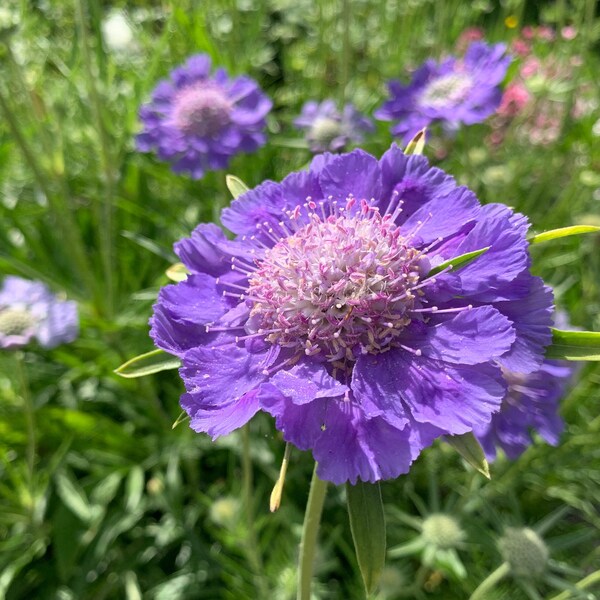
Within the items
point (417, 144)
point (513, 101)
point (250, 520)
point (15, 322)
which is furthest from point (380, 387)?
point (513, 101)

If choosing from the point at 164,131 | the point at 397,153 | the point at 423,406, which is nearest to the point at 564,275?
the point at 164,131

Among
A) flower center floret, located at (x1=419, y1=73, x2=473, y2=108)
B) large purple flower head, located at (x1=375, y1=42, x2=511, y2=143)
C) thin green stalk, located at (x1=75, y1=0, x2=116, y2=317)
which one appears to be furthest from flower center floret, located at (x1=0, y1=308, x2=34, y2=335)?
flower center floret, located at (x1=419, y1=73, x2=473, y2=108)

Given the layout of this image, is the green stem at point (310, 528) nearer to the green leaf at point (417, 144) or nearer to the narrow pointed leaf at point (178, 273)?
the narrow pointed leaf at point (178, 273)

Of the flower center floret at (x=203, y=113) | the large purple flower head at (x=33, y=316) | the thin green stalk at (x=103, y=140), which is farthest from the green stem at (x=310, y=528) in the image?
the flower center floret at (x=203, y=113)

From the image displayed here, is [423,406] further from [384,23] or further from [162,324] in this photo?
[384,23]

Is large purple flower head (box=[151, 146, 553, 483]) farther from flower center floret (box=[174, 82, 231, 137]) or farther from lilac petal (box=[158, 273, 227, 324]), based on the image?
flower center floret (box=[174, 82, 231, 137])

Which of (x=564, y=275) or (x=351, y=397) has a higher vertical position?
(x=351, y=397)
